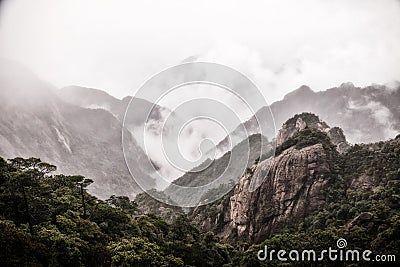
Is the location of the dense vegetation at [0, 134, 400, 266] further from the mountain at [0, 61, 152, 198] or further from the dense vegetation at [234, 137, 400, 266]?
the mountain at [0, 61, 152, 198]

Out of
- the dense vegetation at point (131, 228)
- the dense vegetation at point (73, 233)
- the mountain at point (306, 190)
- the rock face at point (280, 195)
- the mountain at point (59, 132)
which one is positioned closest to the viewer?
the dense vegetation at point (73, 233)

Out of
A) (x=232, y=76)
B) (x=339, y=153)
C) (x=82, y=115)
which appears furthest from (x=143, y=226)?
(x=82, y=115)

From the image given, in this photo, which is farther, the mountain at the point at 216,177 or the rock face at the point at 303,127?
the rock face at the point at 303,127

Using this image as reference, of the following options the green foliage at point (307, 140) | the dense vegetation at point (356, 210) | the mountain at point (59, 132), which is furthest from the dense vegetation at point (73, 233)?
the mountain at point (59, 132)

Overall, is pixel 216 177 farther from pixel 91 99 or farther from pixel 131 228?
pixel 91 99

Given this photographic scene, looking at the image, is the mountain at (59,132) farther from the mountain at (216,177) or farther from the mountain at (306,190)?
the mountain at (306,190)

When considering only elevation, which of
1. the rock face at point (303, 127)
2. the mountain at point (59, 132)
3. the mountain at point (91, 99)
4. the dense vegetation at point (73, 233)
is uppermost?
the mountain at point (91, 99)

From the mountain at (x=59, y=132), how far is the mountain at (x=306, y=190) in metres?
61.3

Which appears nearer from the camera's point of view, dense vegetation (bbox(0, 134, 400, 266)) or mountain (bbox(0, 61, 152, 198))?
dense vegetation (bbox(0, 134, 400, 266))

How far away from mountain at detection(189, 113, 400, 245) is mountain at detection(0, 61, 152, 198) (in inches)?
2415

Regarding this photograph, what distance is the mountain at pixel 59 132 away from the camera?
385 feet

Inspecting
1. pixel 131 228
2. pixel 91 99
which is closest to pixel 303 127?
pixel 131 228

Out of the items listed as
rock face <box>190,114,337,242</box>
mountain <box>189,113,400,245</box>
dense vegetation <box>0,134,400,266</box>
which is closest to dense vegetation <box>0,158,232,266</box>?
dense vegetation <box>0,134,400,266</box>

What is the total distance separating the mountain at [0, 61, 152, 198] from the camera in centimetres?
11725
